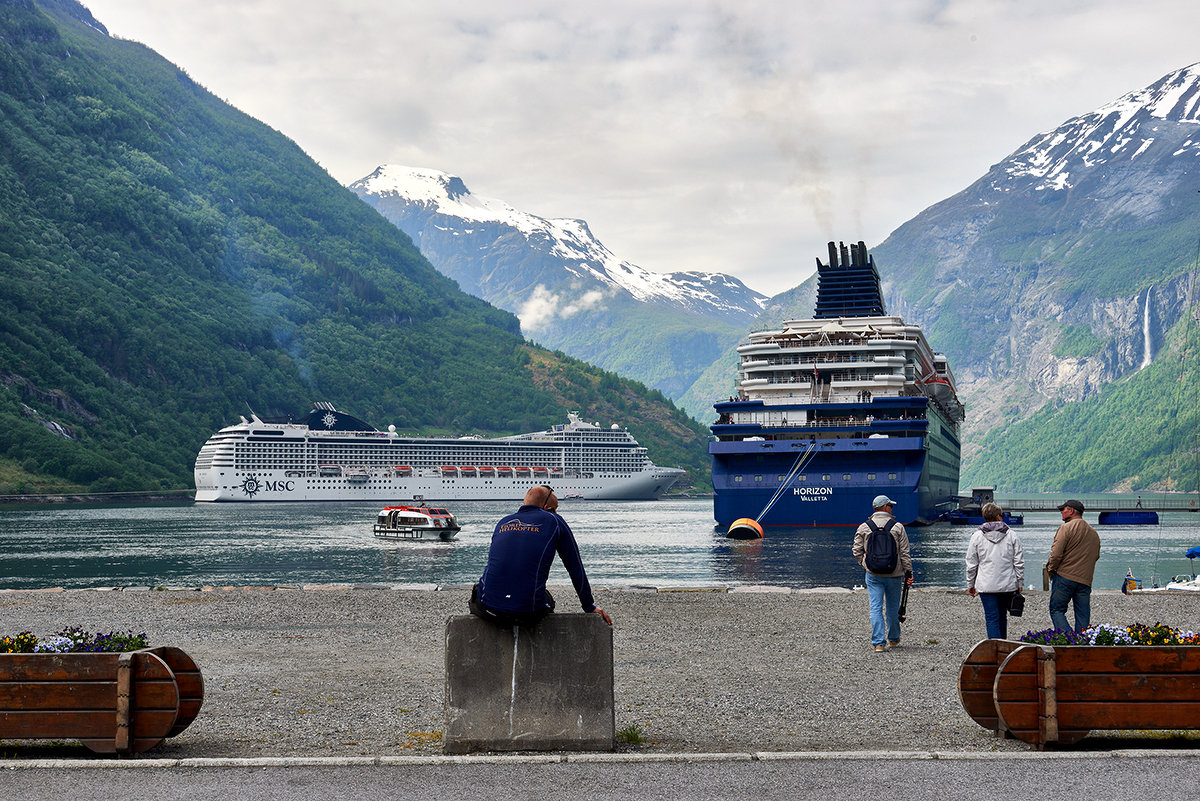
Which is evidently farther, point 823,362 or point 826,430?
point 823,362

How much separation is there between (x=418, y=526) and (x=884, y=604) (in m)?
51.9

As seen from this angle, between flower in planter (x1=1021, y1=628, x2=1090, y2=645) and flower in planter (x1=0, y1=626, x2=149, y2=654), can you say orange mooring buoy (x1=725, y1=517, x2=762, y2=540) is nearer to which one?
flower in planter (x1=1021, y1=628, x2=1090, y2=645)

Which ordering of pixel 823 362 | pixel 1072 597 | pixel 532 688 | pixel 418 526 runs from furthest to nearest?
pixel 823 362 < pixel 418 526 < pixel 1072 597 < pixel 532 688

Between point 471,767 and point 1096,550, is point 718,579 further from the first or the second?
point 471,767

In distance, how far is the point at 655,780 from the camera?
771cm

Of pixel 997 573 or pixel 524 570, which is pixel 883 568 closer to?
pixel 997 573

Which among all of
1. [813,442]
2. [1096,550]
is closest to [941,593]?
Answer: [1096,550]

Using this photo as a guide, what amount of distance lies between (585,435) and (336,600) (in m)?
156

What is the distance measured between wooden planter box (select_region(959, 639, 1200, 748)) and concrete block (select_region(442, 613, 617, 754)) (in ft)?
9.69

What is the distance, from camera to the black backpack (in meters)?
14.8

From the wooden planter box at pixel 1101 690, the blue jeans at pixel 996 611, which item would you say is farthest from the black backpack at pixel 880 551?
the wooden planter box at pixel 1101 690

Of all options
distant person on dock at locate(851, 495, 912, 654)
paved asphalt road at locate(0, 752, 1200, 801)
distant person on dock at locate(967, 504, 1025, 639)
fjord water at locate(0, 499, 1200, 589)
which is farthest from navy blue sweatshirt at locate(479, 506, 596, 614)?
fjord water at locate(0, 499, 1200, 589)

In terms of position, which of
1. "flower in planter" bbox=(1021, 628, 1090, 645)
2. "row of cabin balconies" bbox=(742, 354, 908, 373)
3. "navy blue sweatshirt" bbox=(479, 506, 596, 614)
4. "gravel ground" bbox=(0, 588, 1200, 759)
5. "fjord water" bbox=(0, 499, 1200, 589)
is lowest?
"fjord water" bbox=(0, 499, 1200, 589)

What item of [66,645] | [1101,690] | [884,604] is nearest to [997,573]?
[884,604]
